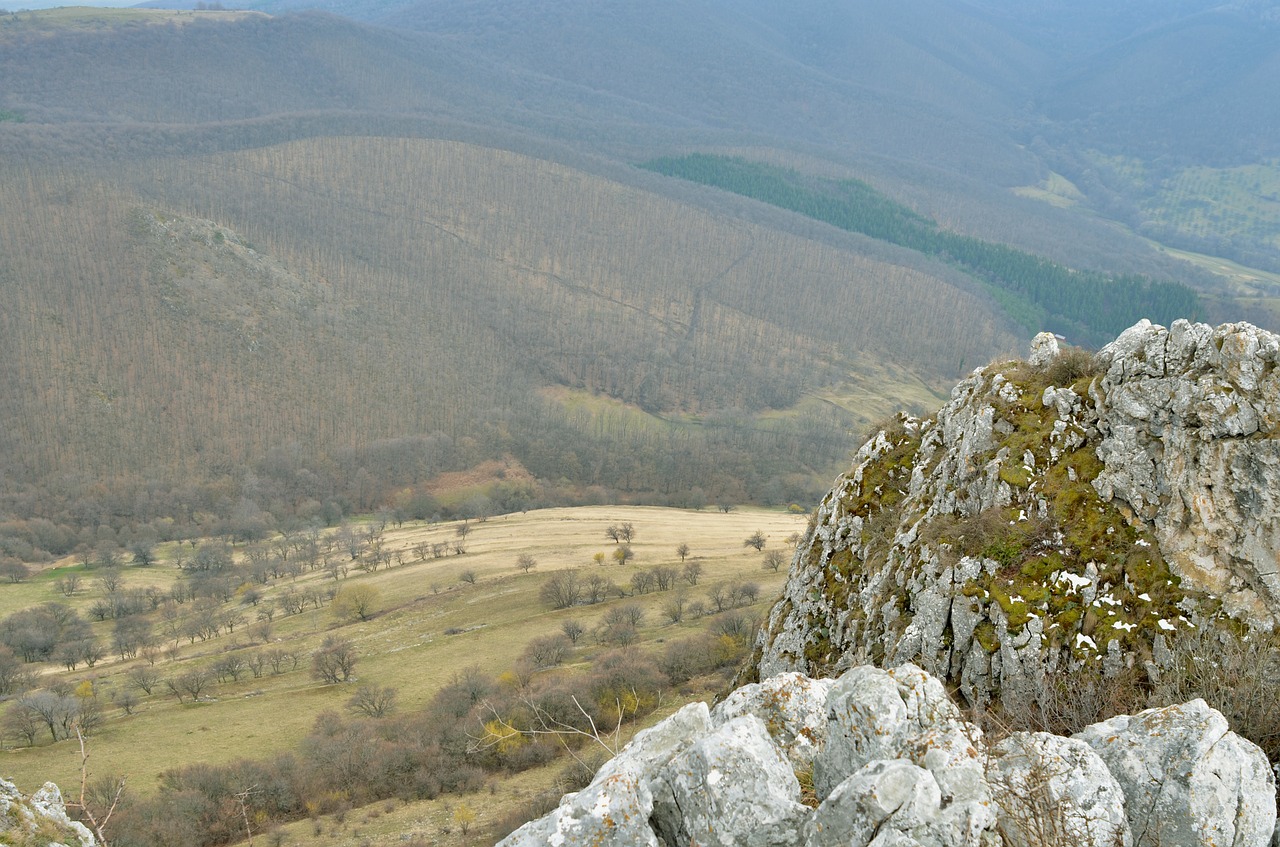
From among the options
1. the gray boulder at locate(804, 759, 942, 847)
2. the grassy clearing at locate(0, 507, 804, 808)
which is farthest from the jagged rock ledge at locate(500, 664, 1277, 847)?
the grassy clearing at locate(0, 507, 804, 808)

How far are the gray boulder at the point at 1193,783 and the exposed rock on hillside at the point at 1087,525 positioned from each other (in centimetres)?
736

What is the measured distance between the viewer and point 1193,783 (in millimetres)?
11523

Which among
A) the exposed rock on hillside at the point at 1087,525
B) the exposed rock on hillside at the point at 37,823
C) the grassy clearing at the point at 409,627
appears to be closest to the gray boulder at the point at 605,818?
the exposed rock on hillside at the point at 37,823

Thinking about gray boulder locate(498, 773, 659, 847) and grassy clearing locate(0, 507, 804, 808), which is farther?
grassy clearing locate(0, 507, 804, 808)

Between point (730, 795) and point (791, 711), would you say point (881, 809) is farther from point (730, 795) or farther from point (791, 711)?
point (791, 711)

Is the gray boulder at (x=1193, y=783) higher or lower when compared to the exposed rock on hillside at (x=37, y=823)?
higher

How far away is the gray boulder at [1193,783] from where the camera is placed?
11.4m

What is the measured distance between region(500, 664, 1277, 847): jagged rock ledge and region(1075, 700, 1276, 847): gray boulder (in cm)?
2

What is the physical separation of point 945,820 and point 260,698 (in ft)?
274

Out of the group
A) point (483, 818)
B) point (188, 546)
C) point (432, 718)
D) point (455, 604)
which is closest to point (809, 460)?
point (455, 604)

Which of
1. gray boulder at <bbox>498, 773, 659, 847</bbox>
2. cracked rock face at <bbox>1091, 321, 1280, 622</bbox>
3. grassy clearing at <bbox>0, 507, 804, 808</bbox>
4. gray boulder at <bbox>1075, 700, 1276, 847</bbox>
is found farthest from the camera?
grassy clearing at <bbox>0, 507, 804, 808</bbox>

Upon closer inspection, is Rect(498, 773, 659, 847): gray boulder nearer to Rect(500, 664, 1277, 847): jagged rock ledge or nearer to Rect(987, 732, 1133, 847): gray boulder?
Rect(500, 664, 1277, 847): jagged rock ledge

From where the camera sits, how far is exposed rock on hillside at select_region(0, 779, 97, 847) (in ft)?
53.9

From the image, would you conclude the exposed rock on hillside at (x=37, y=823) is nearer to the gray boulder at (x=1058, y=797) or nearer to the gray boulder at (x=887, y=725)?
the gray boulder at (x=887, y=725)
